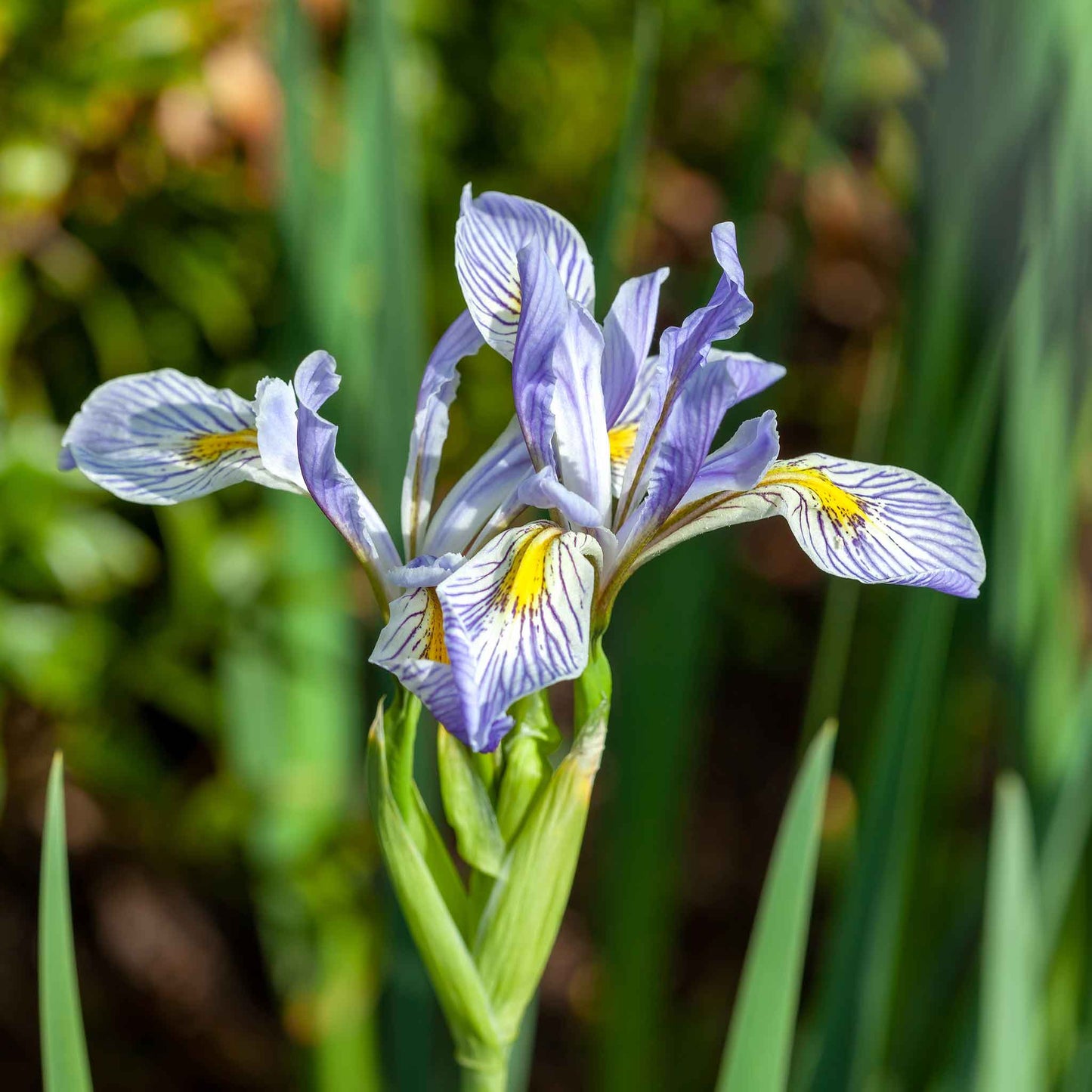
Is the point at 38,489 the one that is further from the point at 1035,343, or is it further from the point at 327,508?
the point at 1035,343

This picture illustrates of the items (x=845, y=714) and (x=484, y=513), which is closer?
(x=484, y=513)

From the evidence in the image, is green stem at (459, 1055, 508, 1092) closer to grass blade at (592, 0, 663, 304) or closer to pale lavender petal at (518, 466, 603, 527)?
pale lavender petal at (518, 466, 603, 527)

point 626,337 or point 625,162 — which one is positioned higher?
point 625,162

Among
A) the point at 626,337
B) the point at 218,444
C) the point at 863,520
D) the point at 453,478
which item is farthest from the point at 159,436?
the point at 453,478

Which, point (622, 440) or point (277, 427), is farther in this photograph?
point (622, 440)

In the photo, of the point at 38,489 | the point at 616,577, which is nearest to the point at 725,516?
the point at 616,577

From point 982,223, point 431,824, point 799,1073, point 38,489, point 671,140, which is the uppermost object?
point 671,140

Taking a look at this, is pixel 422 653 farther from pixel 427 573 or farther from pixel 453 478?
pixel 453 478

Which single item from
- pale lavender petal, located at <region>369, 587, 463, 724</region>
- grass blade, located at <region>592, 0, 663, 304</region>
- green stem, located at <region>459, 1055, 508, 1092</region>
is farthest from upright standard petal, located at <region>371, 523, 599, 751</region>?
grass blade, located at <region>592, 0, 663, 304</region>

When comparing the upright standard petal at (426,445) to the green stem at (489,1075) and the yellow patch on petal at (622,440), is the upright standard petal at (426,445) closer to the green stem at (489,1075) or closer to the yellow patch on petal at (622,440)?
the yellow patch on petal at (622,440)
